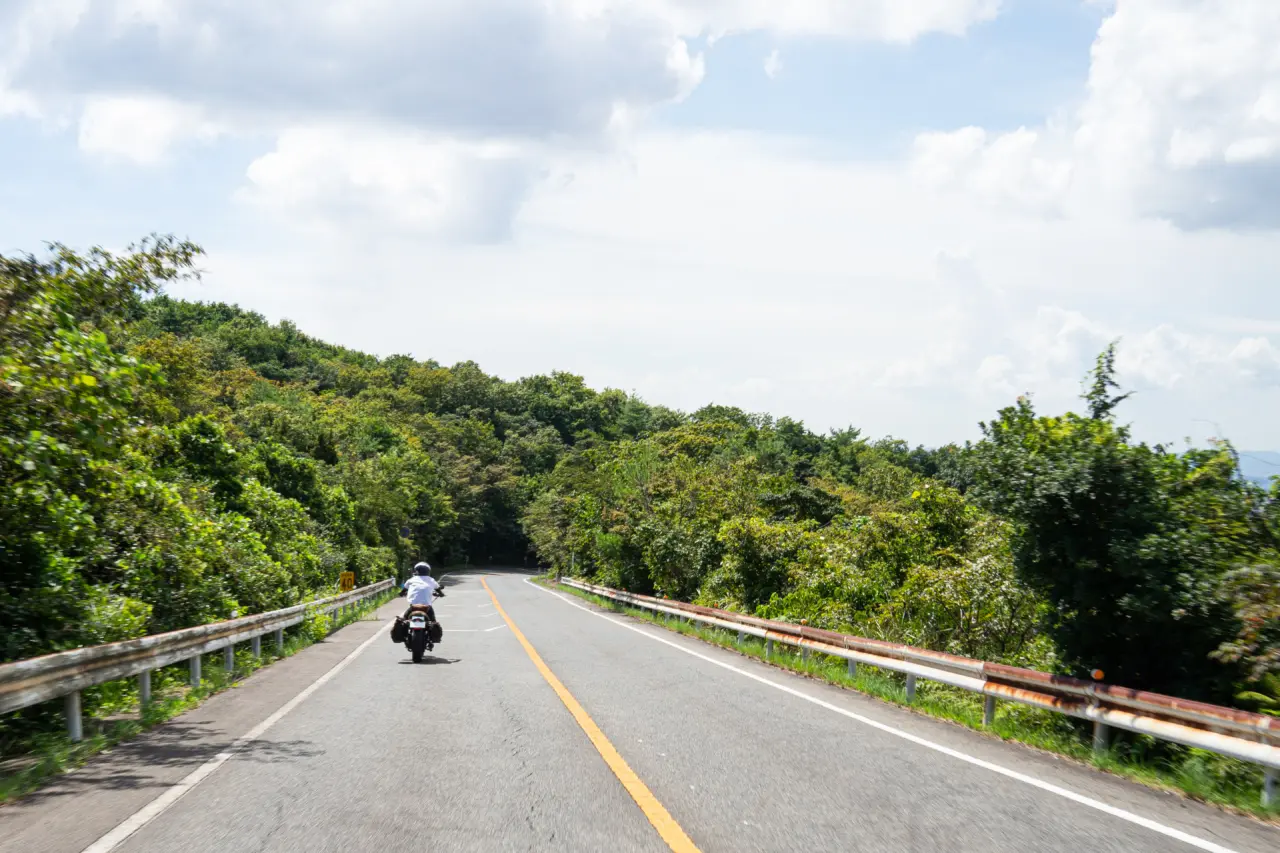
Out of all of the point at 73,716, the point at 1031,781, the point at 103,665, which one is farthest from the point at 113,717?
the point at 1031,781

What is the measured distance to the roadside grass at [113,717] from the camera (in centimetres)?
727

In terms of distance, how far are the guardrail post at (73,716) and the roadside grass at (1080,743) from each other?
8.74 m

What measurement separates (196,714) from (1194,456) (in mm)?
11104

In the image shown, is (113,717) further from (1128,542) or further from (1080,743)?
(1128,542)

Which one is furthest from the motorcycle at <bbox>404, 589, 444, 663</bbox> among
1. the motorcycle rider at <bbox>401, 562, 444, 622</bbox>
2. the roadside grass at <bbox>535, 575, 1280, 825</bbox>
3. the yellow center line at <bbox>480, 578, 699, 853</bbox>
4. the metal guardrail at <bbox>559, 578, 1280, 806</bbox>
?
the metal guardrail at <bbox>559, 578, 1280, 806</bbox>

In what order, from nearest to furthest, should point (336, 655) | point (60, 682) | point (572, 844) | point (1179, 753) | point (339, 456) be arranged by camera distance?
point (572, 844) < point (60, 682) < point (1179, 753) < point (336, 655) < point (339, 456)

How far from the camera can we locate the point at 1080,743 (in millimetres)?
9180

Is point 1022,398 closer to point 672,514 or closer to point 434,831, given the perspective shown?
point 434,831

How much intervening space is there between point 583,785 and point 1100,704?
5086 millimetres

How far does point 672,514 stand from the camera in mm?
34688

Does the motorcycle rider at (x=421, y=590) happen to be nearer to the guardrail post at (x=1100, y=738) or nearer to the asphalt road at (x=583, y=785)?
the asphalt road at (x=583, y=785)

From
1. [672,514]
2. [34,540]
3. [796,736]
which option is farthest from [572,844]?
[672,514]

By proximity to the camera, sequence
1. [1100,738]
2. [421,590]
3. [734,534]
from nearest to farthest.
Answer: [1100,738]
[421,590]
[734,534]

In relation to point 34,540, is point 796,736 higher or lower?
lower
